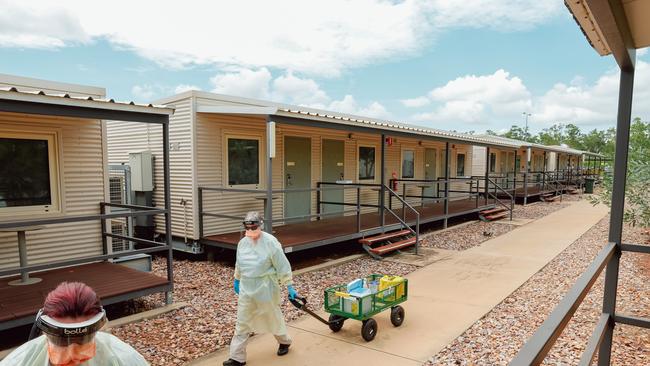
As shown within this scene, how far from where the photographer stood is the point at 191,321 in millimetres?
5090

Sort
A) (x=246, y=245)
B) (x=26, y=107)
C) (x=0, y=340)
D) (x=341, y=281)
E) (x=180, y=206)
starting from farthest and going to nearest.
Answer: (x=180, y=206), (x=341, y=281), (x=0, y=340), (x=26, y=107), (x=246, y=245)

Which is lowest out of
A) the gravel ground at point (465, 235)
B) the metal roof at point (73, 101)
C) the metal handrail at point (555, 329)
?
the gravel ground at point (465, 235)

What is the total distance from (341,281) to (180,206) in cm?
353

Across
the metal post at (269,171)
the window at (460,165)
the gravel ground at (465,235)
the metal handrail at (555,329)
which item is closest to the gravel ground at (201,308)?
the metal post at (269,171)

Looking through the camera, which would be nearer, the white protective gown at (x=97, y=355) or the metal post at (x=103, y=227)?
the white protective gown at (x=97, y=355)

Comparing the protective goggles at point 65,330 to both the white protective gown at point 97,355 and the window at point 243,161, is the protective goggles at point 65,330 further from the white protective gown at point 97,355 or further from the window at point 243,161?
the window at point 243,161

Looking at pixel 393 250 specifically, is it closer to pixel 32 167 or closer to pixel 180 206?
pixel 180 206

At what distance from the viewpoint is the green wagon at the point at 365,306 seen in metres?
4.46

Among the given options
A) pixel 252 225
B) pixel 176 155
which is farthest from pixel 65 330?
pixel 176 155

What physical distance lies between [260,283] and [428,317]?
2354 millimetres

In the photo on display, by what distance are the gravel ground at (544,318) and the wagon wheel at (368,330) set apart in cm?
70

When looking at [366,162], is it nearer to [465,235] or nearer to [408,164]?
[408,164]

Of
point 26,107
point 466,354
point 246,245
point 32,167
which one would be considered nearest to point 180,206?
point 32,167

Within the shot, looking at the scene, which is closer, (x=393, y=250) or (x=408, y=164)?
(x=393, y=250)
